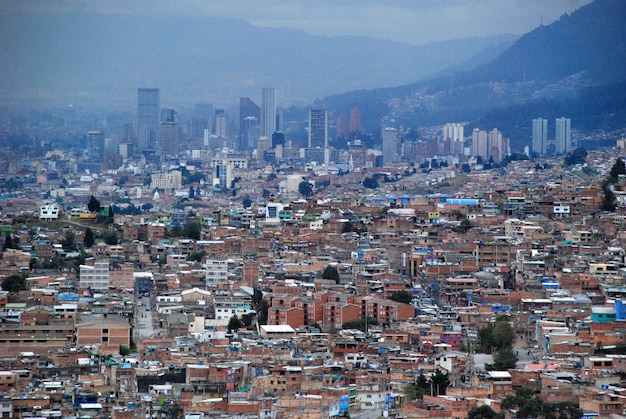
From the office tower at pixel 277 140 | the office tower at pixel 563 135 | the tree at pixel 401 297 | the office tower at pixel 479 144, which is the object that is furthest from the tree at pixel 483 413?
the office tower at pixel 277 140

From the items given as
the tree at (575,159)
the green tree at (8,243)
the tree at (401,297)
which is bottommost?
the tree at (401,297)

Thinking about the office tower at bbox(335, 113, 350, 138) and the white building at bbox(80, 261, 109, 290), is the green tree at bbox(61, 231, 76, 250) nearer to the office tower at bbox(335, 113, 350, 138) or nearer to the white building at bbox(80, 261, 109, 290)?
the white building at bbox(80, 261, 109, 290)

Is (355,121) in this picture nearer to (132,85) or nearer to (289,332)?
(132,85)

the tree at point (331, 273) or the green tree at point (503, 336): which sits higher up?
the tree at point (331, 273)

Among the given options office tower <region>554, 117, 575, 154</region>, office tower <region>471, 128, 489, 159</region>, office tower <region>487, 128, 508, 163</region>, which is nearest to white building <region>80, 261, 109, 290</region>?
office tower <region>487, 128, 508, 163</region>

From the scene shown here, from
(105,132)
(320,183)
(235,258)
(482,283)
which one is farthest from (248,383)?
A: (105,132)

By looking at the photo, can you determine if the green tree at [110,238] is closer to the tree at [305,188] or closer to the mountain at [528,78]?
the tree at [305,188]

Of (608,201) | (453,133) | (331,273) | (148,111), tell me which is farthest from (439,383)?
(148,111)
